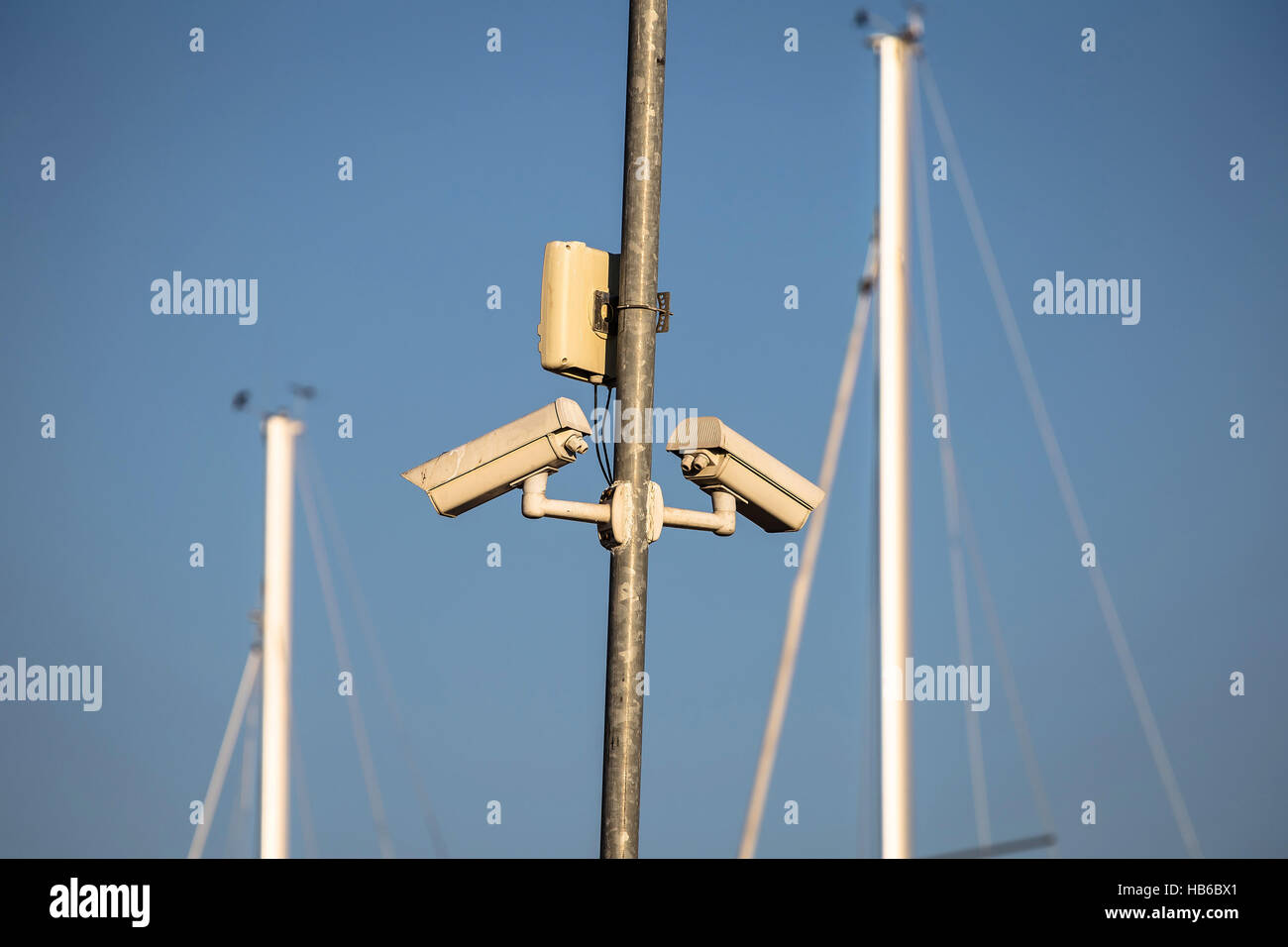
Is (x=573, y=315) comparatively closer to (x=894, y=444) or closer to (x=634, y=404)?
(x=634, y=404)

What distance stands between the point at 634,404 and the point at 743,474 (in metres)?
0.61

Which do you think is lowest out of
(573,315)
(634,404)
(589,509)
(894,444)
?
(589,509)

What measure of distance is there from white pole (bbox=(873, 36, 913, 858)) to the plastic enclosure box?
722cm

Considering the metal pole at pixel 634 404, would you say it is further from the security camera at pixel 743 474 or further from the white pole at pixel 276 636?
the white pole at pixel 276 636

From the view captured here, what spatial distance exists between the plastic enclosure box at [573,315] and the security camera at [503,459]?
278 mm

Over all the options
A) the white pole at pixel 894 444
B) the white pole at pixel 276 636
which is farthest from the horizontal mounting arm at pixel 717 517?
the white pole at pixel 276 636

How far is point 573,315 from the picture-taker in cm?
665

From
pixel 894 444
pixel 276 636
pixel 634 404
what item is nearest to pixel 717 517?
pixel 634 404

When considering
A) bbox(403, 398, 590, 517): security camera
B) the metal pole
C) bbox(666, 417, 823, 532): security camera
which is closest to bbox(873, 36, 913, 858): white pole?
bbox(666, 417, 823, 532): security camera

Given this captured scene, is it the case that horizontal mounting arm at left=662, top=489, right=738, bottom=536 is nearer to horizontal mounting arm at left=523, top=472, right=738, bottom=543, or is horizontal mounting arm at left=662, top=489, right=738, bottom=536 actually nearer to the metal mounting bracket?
horizontal mounting arm at left=523, top=472, right=738, bottom=543

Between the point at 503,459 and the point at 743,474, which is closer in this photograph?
the point at 503,459

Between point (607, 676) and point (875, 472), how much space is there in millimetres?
8046

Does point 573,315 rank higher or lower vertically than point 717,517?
higher
